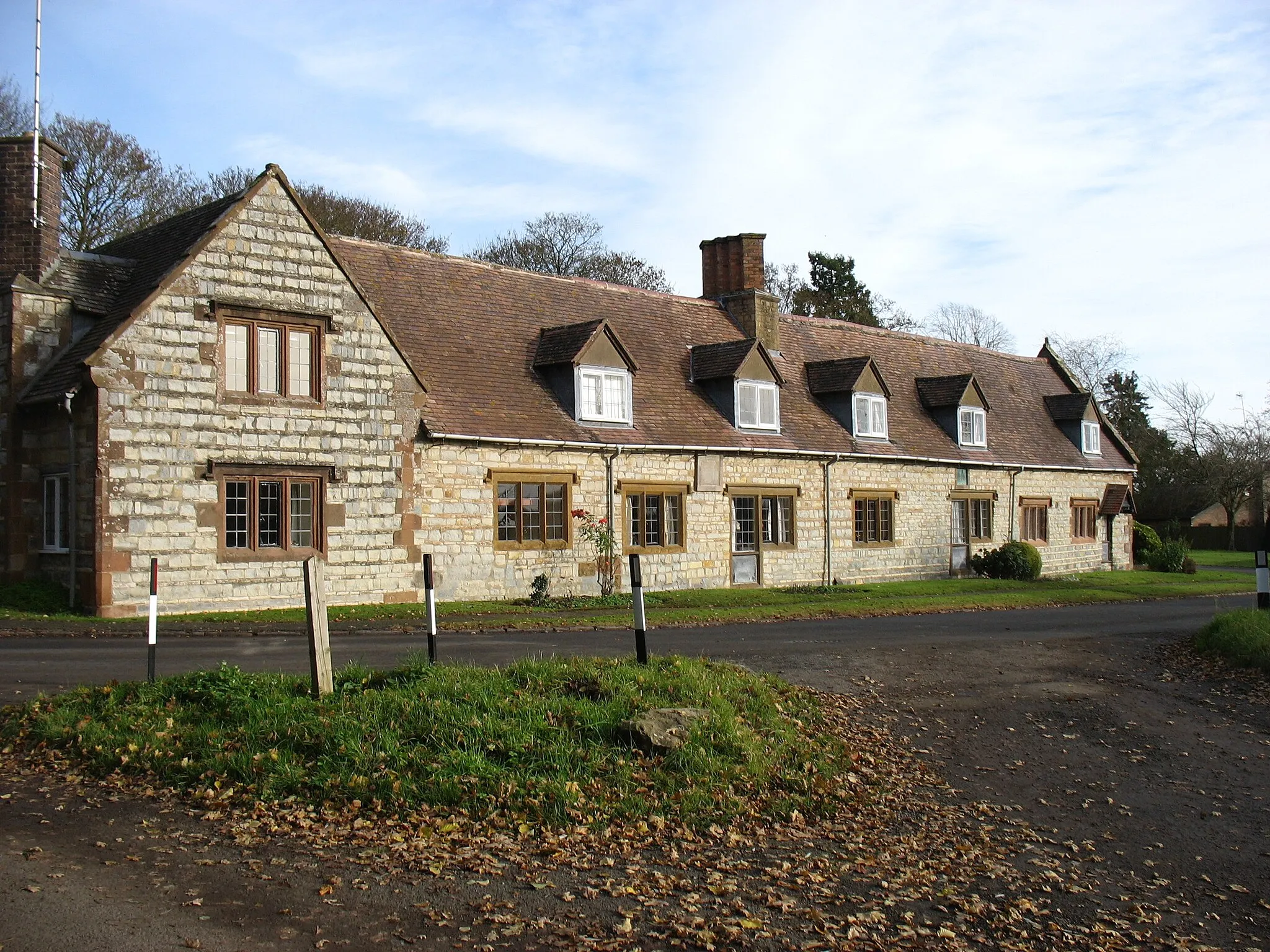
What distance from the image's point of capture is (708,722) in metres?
9.55

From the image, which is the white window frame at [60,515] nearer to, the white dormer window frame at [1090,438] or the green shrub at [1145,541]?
the white dormer window frame at [1090,438]

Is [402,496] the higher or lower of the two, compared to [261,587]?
higher

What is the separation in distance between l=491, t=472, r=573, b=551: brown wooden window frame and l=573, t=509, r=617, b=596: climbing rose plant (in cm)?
30

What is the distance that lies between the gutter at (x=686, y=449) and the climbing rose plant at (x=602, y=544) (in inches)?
58.9

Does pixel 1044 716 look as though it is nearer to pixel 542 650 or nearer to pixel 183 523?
pixel 542 650

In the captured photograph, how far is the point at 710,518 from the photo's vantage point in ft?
91.5

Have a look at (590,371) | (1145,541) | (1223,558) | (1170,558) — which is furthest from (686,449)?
(1223,558)

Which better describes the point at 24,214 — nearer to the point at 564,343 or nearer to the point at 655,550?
the point at 564,343

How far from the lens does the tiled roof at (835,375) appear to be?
31.8 meters

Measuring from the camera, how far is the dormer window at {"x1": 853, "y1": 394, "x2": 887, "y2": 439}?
105ft

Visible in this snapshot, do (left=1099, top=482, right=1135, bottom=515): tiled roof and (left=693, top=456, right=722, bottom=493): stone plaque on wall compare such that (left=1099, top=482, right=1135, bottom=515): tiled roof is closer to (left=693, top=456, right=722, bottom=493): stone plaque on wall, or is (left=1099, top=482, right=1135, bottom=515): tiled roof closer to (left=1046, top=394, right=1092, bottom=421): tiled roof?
(left=1046, top=394, right=1092, bottom=421): tiled roof

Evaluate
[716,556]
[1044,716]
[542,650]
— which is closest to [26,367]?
[542,650]

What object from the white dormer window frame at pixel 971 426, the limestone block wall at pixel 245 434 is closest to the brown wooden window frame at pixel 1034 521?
the white dormer window frame at pixel 971 426

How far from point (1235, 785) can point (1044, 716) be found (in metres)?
2.31
